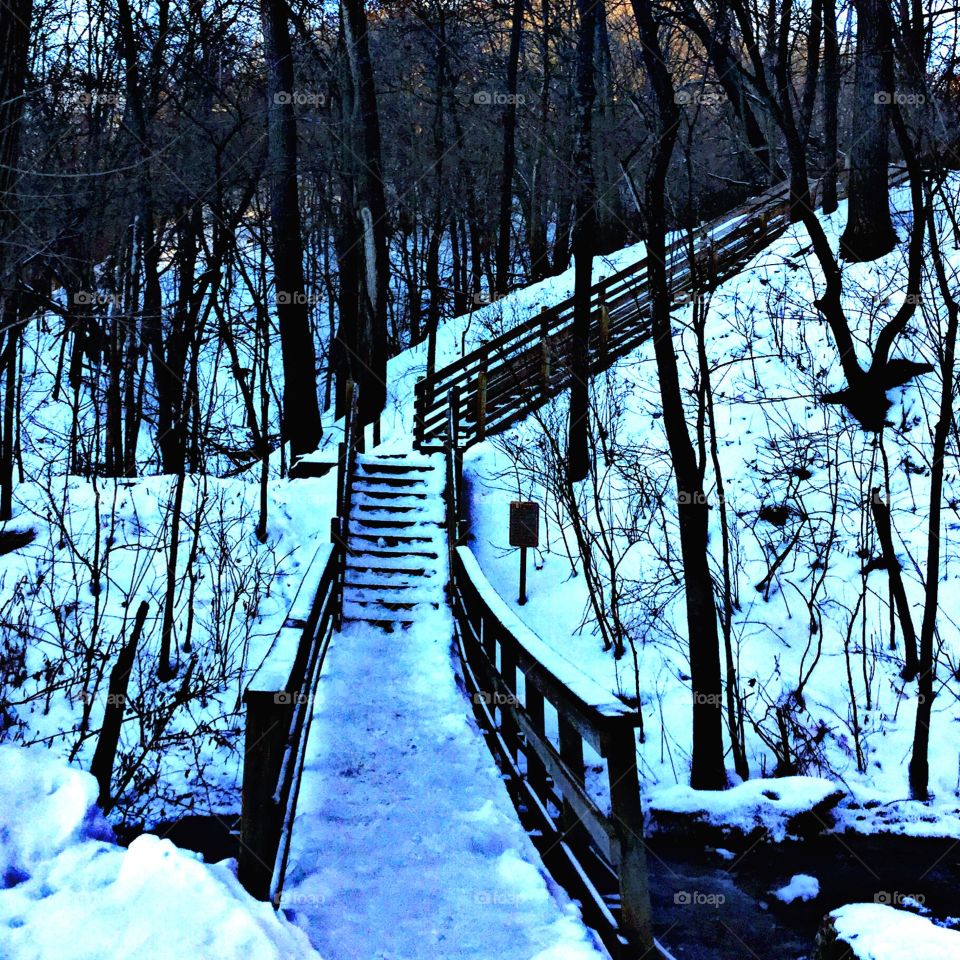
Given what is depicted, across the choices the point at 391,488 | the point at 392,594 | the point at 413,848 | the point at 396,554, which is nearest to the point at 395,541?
the point at 396,554

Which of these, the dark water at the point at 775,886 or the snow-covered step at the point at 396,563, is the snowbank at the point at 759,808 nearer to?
the dark water at the point at 775,886

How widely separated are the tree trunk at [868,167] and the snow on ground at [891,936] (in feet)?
43.5

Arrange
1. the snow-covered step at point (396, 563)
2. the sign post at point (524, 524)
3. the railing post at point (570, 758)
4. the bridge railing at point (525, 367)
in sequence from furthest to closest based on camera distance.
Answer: the bridge railing at point (525, 367) < the snow-covered step at point (396, 563) < the sign post at point (524, 524) < the railing post at point (570, 758)

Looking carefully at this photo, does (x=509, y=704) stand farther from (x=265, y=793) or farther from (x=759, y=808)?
(x=759, y=808)

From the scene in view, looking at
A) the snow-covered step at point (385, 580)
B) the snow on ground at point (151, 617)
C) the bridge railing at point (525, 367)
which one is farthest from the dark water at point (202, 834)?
the bridge railing at point (525, 367)

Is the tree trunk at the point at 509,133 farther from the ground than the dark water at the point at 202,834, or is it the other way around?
the tree trunk at the point at 509,133

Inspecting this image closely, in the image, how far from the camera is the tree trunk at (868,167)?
1462 cm

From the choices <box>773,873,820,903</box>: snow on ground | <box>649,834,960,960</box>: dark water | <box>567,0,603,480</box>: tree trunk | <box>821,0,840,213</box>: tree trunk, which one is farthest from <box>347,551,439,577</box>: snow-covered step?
<box>821,0,840,213</box>: tree trunk

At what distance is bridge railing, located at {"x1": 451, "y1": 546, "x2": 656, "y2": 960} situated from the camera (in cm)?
401

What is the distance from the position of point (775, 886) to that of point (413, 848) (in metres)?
3.62

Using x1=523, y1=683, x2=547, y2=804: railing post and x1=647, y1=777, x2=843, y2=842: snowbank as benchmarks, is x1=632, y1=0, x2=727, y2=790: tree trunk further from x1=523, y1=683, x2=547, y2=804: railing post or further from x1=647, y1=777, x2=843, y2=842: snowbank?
x1=523, y1=683, x2=547, y2=804: railing post

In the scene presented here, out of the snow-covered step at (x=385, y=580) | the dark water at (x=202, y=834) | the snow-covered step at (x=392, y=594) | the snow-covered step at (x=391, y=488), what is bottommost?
the dark water at (x=202, y=834)

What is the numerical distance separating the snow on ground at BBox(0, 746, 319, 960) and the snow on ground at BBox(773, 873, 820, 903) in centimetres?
505

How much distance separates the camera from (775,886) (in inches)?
283
